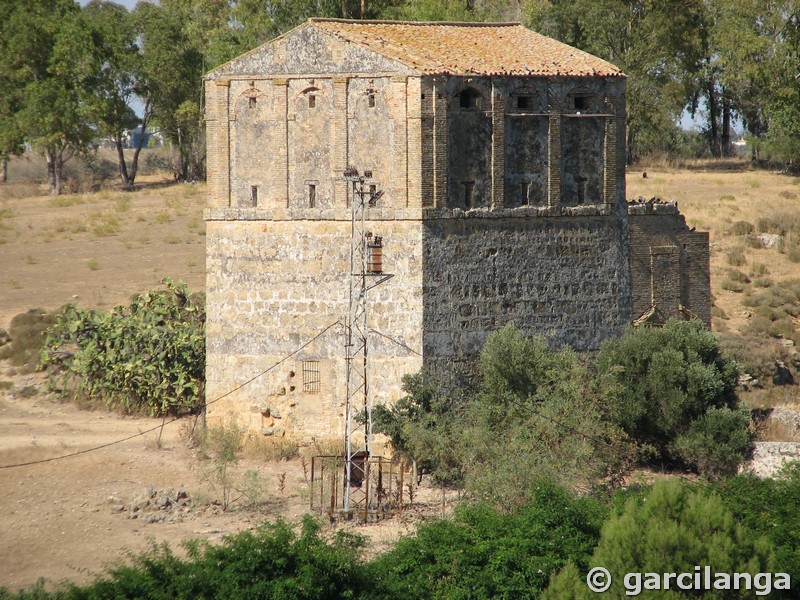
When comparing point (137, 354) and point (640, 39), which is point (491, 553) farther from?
point (640, 39)

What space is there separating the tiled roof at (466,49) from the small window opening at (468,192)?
7.10ft

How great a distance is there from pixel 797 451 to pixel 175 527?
39.0ft

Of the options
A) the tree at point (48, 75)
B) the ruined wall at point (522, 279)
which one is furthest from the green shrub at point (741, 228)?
the tree at point (48, 75)

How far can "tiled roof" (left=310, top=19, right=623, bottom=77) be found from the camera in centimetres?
2442

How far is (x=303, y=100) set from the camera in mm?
24766

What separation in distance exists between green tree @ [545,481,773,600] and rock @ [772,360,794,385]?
50.2ft

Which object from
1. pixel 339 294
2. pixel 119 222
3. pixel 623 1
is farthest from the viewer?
pixel 623 1

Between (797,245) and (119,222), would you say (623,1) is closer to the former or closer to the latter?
(797,245)

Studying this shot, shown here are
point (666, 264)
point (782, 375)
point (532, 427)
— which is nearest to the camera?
point (532, 427)

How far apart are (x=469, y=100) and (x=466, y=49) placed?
1.97m

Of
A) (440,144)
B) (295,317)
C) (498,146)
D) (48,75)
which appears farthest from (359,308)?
(48,75)

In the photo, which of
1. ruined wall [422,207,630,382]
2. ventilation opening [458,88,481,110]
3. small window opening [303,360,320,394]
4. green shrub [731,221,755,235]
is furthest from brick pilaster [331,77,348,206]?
green shrub [731,221,755,235]

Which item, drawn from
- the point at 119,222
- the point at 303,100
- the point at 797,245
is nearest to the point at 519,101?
the point at 303,100

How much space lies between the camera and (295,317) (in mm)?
24891
